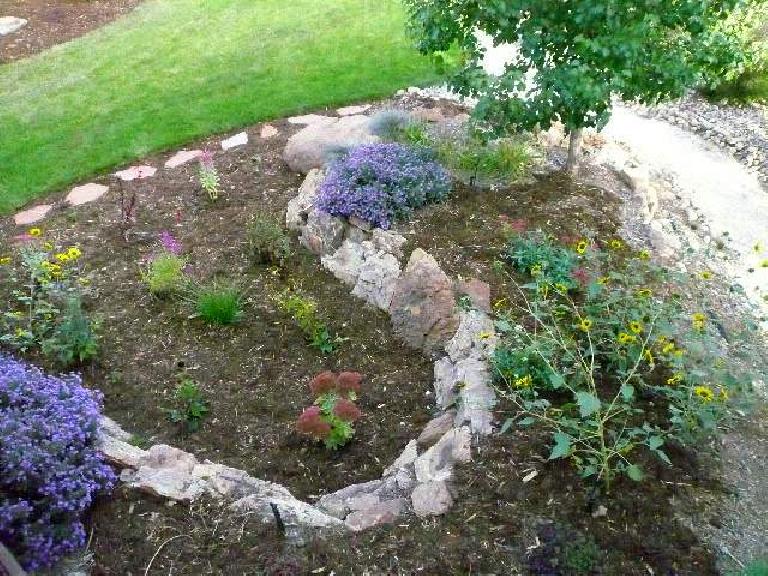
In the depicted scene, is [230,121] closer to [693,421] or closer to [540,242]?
[540,242]

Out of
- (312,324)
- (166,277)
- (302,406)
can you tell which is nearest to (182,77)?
(166,277)

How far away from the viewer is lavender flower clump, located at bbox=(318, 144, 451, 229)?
536cm

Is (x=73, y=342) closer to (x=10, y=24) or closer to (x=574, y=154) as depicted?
(x=574, y=154)

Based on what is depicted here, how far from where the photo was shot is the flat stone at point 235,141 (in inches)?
280

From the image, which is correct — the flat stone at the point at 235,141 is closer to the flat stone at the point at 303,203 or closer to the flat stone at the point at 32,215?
the flat stone at the point at 303,203

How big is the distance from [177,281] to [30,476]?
214 centimetres

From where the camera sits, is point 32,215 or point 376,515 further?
point 32,215

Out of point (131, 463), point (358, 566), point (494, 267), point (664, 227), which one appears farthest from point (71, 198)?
point (664, 227)

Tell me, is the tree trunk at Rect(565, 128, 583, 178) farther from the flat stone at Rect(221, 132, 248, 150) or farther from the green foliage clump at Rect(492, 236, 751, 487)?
the flat stone at Rect(221, 132, 248, 150)

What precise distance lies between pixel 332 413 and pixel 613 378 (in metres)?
1.61

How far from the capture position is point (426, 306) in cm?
463

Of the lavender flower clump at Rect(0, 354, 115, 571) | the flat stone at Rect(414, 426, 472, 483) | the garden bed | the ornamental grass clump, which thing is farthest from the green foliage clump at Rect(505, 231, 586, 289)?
the lavender flower clump at Rect(0, 354, 115, 571)

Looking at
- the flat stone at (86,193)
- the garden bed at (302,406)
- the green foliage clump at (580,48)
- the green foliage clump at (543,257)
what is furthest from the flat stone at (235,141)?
the green foliage clump at (543,257)

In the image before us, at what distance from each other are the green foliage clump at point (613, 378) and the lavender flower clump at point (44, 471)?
2032 mm
